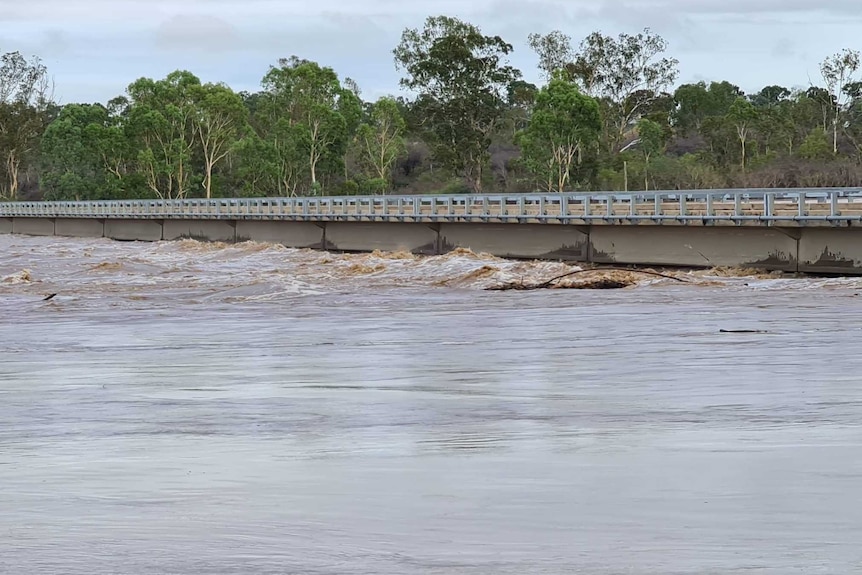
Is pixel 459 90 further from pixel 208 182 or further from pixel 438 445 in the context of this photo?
pixel 438 445

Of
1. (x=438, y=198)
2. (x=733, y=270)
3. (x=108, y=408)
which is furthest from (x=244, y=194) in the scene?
(x=108, y=408)

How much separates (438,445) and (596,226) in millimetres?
34016

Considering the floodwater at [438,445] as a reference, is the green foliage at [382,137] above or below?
above

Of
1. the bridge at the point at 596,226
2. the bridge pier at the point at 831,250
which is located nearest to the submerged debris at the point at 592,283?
the bridge at the point at 596,226

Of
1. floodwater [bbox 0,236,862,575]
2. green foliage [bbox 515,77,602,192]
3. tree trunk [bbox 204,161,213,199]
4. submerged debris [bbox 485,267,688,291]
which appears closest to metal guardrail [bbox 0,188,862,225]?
submerged debris [bbox 485,267,688,291]

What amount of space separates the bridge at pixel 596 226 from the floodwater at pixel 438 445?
34.8ft

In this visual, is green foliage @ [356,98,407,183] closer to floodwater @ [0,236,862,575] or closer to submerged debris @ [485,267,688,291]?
submerged debris @ [485,267,688,291]

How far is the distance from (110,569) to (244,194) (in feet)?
387

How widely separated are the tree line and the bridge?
104 ft

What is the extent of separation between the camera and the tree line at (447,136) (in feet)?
328

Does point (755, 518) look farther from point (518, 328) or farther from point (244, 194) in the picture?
point (244, 194)

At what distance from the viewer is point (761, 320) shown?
78.3ft

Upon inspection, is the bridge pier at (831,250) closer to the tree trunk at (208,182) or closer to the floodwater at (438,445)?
the floodwater at (438,445)

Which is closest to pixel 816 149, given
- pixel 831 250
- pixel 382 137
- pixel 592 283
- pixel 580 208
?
pixel 382 137
